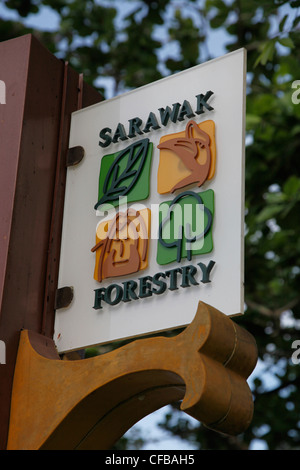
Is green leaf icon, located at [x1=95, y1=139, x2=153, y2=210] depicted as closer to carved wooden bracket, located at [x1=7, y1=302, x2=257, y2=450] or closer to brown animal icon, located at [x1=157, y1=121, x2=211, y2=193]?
brown animal icon, located at [x1=157, y1=121, x2=211, y2=193]

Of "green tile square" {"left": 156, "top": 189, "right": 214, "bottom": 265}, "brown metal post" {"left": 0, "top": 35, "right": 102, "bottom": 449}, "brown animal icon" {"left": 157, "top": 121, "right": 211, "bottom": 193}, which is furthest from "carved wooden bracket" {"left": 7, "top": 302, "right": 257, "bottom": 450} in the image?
"brown animal icon" {"left": 157, "top": 121, "right": 211, "bottom": 193}

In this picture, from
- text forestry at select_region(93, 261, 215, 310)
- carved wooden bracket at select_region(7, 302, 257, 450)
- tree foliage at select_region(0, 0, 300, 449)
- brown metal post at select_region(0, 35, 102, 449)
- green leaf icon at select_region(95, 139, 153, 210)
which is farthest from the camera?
tree foliage at select_region(0, 0, 300, 449)

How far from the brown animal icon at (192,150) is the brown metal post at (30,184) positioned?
53 centimetres

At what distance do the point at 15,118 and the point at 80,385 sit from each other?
46.7 inches

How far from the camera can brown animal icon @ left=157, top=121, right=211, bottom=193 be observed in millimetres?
2879

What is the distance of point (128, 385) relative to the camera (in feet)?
8.49

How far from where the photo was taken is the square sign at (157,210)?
272 centimetres

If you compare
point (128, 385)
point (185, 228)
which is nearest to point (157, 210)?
point (185, 228)

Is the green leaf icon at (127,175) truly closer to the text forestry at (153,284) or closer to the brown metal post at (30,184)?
the brown metal post at (30,184)

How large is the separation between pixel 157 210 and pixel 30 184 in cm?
54

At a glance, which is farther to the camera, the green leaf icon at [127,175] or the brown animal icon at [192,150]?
the green leaf icon at [127,175]

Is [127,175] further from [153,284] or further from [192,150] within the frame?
[153,284]

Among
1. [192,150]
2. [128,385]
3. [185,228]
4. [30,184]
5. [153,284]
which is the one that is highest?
[192,150]

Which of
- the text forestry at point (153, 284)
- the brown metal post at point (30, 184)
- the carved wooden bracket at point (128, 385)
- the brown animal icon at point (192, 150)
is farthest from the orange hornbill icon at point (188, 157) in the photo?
the carved wooden bracket at point (128, 385)
